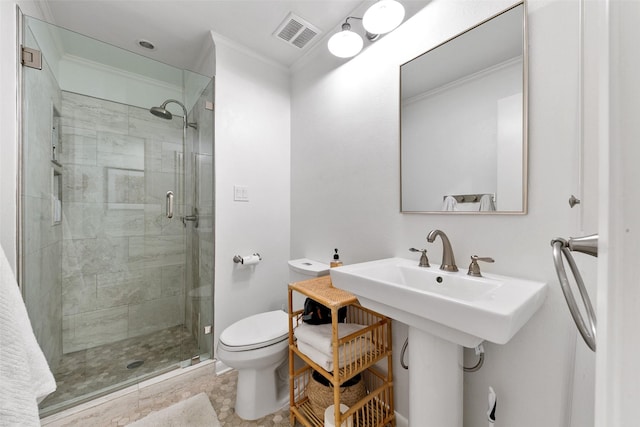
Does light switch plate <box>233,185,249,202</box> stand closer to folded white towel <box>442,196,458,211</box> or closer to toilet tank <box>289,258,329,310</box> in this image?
toilet tank <box>289,258,329,310</box>

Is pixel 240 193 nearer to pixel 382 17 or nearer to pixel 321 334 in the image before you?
pixel 321 334

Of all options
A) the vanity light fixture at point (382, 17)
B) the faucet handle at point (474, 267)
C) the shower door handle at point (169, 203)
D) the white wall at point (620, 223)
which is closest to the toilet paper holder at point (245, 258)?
the shower door handle at point (169, 203)

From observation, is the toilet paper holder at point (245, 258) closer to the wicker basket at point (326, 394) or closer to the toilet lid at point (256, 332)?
the toilet lid at point (256, 332)

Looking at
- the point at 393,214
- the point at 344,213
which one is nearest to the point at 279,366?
the point at 344,213

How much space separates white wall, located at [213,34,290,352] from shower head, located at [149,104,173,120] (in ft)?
1.23

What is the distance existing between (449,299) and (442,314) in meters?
0.05

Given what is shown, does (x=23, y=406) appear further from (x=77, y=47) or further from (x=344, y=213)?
(x=77, y=47)

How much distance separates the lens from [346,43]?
1378mm

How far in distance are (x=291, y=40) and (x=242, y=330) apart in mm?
1928

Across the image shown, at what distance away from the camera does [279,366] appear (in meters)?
1.42

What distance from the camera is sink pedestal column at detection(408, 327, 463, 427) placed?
0.86 metres

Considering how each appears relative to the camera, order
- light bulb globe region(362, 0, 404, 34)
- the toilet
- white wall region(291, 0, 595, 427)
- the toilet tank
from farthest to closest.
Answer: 1. the toilet tank
2. the toilet
3. light bulb globe region(362, 0, 404, 34)
4. white wall region(291, 0, 595, 427)

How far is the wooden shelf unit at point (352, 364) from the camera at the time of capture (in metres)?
1.04

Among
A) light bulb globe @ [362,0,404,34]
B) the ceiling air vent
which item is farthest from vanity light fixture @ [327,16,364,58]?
the ceiling air vent
